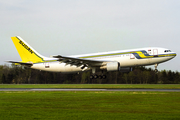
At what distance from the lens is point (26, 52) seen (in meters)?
47.5

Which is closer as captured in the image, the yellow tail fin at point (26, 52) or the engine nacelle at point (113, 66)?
the engine nacelle at point (113, 66)

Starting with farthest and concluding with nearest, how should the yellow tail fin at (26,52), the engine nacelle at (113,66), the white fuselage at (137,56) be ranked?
the yellow tail fin at (26,52), the engine nacelle at (113,66), the white fuselage at (137,56)

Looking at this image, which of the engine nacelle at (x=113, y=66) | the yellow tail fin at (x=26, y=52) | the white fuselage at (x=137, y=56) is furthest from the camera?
the yellow tail fin at (x=26, y=52)

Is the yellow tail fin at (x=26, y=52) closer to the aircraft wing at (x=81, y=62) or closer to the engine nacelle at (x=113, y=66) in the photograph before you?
the aircraft wing at (x=81, y=62)

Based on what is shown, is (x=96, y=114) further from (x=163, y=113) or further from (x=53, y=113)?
(x=163, y=113)

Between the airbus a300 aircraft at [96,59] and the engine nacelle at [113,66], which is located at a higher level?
the airbus a300 aircraft at [96,59]

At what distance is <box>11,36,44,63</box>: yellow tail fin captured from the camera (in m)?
46.7

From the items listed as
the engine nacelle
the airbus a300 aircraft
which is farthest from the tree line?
the engine nacelle

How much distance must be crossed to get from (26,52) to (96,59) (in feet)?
50.2

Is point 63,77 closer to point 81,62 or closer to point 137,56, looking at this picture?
point 81,62

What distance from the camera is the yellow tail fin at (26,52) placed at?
46744 millimetres

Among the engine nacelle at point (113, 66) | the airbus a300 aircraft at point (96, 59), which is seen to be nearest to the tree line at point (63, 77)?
the airbus a300 aircraft at point (96, 59)

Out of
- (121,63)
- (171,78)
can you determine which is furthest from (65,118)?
(171,78)

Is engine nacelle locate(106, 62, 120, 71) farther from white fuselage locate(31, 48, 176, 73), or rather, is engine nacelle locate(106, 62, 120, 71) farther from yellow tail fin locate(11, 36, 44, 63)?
yellow tail fin locate(11, 36, 44, 63)
